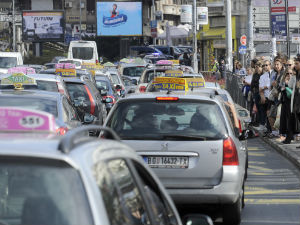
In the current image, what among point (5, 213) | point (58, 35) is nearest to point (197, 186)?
point (5, 213)

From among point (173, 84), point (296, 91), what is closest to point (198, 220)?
point (173, 84)

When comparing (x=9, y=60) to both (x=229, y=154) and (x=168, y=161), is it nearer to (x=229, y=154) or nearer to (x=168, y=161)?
(x=168, y=161)

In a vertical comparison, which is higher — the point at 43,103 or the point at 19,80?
the point at 19,80

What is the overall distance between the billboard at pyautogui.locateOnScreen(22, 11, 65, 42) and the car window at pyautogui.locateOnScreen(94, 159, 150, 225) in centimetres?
7774

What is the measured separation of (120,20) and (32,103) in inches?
2900

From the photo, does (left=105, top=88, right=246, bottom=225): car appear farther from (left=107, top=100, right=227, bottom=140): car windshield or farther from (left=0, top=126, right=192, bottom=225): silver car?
(left=0, top=126, right=192, bottom=225): silver car

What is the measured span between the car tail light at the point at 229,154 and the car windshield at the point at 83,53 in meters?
46.7

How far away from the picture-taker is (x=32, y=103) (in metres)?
10.9

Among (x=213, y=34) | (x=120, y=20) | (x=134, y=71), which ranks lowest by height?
(x=134, y=71)

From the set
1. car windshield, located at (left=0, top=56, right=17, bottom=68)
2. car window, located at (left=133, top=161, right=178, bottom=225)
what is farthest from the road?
car windshield, located at (left=0, top=56, right=17, bottom=68)

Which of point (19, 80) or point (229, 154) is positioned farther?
point (19, 80)

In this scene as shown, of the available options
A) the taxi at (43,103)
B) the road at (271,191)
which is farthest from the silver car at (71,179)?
the taxi at (43,103)

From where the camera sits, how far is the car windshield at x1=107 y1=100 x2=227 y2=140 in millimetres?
8812

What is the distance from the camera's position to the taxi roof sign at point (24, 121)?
390 cm
